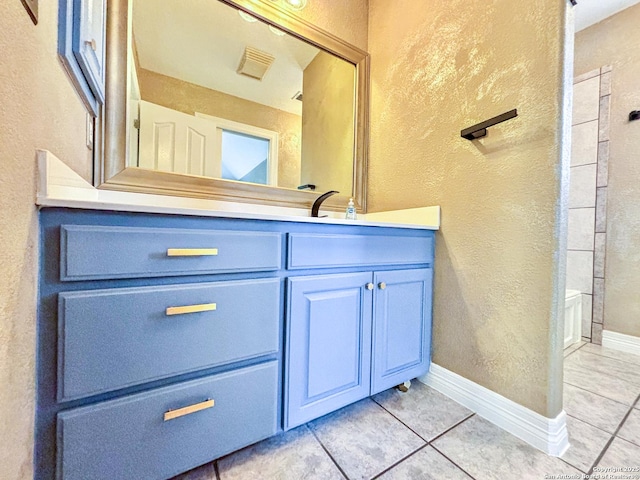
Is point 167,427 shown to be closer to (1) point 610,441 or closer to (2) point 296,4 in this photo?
(1) point 610,441

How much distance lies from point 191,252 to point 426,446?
103cm

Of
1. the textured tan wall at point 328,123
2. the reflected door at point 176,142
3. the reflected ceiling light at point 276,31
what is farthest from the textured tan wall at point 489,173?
the reflected door at point 176,142

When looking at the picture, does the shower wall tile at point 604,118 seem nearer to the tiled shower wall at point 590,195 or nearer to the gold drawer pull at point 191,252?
the tiled shower wall at point 590,195

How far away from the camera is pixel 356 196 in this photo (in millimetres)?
1700

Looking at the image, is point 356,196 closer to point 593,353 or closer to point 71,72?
point 71,72

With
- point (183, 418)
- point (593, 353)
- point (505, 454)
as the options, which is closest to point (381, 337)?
point (505, 454)

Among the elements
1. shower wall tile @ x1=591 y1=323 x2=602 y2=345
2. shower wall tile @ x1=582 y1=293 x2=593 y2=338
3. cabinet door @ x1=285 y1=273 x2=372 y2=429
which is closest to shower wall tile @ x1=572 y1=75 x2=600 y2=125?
shower wall tile @ x1=582 y1=293 x2=593 y2=338

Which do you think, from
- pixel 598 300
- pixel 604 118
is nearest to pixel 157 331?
pixel 598 300

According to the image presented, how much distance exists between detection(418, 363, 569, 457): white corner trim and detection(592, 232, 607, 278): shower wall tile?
4.92 feet

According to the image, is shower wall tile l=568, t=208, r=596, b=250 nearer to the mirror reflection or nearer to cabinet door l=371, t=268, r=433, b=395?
cabinet door l=371, t=268, r=433, b=395

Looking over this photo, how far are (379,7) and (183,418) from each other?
229 centimetres

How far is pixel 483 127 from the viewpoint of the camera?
3.53ft

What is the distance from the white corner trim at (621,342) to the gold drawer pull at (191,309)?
2599 millimetres

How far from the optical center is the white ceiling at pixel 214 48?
1149 millimetres
